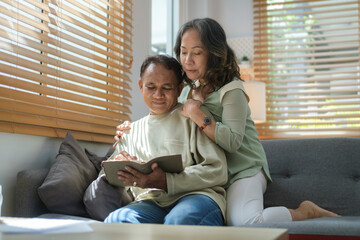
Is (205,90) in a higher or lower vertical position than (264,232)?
higher

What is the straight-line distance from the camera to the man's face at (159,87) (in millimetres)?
1964

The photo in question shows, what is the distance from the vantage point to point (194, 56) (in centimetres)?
202

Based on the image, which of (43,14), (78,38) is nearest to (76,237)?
(43,14)

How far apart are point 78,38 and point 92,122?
0.51m

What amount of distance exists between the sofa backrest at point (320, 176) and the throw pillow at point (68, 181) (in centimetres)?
90

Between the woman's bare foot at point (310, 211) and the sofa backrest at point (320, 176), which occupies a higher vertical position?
the sofa backrest at point (320, 176)

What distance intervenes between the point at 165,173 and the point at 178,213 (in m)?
0.19

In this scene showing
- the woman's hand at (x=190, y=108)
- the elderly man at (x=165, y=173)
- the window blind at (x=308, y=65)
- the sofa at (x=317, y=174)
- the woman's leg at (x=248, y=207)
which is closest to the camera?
the elderly man at (x=165, y=173)

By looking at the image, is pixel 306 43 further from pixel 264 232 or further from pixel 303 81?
pixel 264 232

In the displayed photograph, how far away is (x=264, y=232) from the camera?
82 centimetres

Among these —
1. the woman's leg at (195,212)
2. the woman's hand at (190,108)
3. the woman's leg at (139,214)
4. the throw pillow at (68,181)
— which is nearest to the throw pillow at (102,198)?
the throw pillow at (68,181)

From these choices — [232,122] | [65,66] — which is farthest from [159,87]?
[65,66]

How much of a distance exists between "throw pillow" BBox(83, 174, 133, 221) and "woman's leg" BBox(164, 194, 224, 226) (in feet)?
1.09

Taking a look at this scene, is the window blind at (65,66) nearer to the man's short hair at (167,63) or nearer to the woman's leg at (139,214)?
the man's short hair at (167,63)
